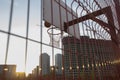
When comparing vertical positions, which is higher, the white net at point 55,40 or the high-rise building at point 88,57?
the white net at point 55,40

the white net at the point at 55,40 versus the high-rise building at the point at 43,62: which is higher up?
Result: the white net at the point at 55,40

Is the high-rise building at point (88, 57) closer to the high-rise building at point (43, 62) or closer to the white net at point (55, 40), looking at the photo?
the white net at point (55, 40)

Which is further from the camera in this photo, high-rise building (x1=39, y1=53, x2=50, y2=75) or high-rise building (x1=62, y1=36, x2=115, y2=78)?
high-rise building (x1=62, y1=36, x2=115, y2=78)

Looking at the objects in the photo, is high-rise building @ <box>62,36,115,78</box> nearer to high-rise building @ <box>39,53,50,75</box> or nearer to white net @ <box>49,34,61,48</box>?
white net @ <box>49,34,61,48</box>

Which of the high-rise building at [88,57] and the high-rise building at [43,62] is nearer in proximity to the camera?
the high-rise building at [43,62]

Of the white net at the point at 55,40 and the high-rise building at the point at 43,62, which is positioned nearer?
the high-rise building at the point at 43,62

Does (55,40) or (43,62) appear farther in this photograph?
(55,40)

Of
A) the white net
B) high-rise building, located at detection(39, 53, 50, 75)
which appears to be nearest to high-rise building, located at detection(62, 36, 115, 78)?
the white net

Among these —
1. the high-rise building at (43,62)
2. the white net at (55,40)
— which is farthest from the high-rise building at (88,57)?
the high-rise building at (43,62)

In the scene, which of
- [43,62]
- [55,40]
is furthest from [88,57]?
[43,62]

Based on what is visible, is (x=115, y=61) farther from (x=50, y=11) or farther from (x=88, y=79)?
(x=50, y=11)

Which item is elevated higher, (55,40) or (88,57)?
(55,40)

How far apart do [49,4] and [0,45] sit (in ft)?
3.09

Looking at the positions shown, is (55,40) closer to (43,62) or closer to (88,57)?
(88,57)
